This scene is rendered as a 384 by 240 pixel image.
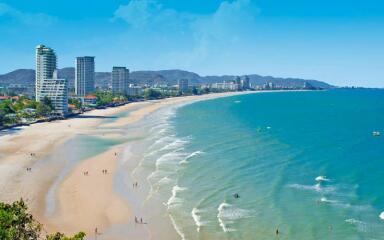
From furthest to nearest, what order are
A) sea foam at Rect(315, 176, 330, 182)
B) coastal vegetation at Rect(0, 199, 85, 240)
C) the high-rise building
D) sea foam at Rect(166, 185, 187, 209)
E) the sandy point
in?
1. the high-rise building
2. sea foam at Rect(315, 176, 330, 182)
3. sea foam at Rect(166, 185, 187, 209)
4. the sandy point
5. coastal vegetation at Rect(0, 199, 85, 240)

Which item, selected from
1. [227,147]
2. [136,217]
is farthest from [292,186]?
[227,147]

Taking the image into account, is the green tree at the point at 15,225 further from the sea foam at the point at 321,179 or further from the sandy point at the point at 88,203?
the sea foam at the point at 321,179

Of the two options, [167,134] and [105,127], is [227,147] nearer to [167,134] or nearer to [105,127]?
[167,134]

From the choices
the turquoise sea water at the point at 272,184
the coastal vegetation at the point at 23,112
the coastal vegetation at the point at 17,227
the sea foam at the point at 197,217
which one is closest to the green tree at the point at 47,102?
the coastal vegetation at the point at 23,112

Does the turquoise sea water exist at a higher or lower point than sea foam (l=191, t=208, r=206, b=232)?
higher

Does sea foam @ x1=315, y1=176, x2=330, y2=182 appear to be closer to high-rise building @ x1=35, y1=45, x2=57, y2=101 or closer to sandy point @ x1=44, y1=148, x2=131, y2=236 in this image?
sandy point @ x1=44, y1=148, x2=131, y2=236

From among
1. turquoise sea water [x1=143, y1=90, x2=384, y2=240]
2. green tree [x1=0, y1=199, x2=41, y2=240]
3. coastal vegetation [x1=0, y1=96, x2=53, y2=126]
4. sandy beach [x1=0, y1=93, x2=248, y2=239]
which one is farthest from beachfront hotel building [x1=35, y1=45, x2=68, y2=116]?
green tree [x1=0, y1=199, x2=41, y2=240]
